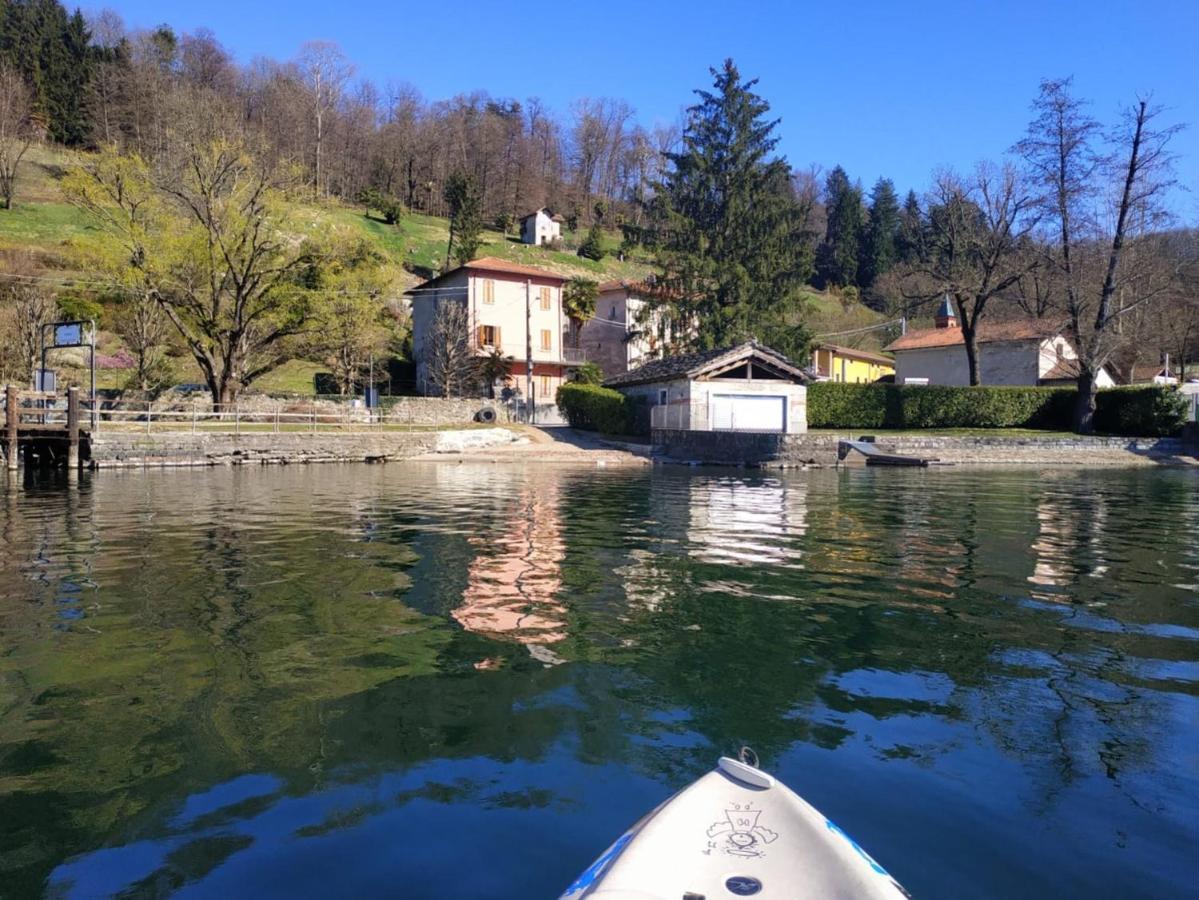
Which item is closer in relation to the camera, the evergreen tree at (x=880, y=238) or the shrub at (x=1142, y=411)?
the shrub at (x=1142, y=411)

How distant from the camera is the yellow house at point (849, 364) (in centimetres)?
7350

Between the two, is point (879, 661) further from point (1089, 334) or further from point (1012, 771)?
point (1089, 334)

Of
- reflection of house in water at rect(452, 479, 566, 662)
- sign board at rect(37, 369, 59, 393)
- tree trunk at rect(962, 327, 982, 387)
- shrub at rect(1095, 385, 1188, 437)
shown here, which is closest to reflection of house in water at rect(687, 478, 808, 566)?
reflection of house in water at rect(452, 479, 566, 662)

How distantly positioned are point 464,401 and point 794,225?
23097mm

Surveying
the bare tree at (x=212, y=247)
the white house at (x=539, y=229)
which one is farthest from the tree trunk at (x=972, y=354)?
the white house at (x=539, y=229)

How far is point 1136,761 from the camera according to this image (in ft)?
16.5

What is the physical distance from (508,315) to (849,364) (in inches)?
1403

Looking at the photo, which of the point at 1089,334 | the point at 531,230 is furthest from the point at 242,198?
the point at 531,230

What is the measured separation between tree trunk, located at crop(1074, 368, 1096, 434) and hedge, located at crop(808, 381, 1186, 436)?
1222 mm

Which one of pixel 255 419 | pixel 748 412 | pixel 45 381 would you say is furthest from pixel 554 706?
pixel 748 412

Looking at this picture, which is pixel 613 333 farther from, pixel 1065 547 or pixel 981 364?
pixel 1065 547

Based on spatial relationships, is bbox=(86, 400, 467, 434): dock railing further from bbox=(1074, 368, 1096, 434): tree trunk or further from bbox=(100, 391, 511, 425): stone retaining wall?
bbox=(1074, 368, 1096, 434): tree trunk

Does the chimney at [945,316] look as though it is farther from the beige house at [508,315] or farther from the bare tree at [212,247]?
the bare tree at [212,247]

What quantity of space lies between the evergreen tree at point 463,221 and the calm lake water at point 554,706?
60.6m
